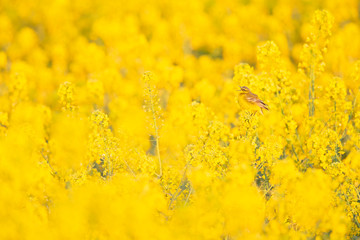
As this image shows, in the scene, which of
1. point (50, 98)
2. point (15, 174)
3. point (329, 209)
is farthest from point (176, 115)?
point (50, 98)

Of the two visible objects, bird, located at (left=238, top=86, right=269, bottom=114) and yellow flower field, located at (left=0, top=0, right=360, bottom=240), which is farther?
bird, located at (left=238, top=86, right=269, bottom=114)

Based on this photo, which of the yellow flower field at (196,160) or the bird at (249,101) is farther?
the bird at (249,101)

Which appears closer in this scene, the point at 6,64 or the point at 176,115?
the point at 176,115

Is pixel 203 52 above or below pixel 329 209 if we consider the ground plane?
below

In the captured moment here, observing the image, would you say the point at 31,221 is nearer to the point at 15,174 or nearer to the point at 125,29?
the point at 15,174

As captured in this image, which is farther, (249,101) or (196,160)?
(249,101)

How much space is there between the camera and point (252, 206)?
13.4 feet

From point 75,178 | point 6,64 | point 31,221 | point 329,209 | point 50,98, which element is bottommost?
point 6,64

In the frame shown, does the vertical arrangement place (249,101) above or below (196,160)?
above

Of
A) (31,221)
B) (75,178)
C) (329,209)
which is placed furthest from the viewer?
(75,178)

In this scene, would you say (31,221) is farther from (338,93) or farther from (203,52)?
(203,52)

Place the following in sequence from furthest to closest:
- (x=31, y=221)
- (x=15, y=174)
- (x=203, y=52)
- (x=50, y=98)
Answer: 1. (x=203, y=52)
2. (x=50, y=98)
3. (x=15, y=174)
4. (x=31, y=221)

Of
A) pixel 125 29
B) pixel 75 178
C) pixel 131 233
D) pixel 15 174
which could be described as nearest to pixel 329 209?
pixel 131 233

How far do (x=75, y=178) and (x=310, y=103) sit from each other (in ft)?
13.2
